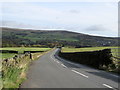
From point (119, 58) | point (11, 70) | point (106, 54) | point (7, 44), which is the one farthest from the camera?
point (7, 44)

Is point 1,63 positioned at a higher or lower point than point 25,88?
higher

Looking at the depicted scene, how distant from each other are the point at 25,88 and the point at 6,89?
1548 mm

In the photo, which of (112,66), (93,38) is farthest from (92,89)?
(93,38)

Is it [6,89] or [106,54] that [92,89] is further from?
[106,54]

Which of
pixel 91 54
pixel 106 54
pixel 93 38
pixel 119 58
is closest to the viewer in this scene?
pixel 119 58

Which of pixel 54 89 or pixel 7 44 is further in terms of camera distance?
pixel 7 44

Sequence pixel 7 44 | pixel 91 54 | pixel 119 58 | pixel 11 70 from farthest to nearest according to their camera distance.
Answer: pixel 7 44
pixel 91 54
pixel 119 58
pixel 11 70

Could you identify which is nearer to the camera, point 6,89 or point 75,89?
point 6,89

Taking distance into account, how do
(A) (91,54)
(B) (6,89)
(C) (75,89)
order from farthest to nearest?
(A) (91,54) → (C) (75,89) → (B) (6,89)

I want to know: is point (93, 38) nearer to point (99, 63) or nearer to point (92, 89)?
point (99, 63)

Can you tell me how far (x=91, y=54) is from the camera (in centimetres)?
2528

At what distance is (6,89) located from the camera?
27.8ft

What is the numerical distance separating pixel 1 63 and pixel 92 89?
3.90m

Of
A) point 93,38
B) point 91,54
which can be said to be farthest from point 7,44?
point 91,54
